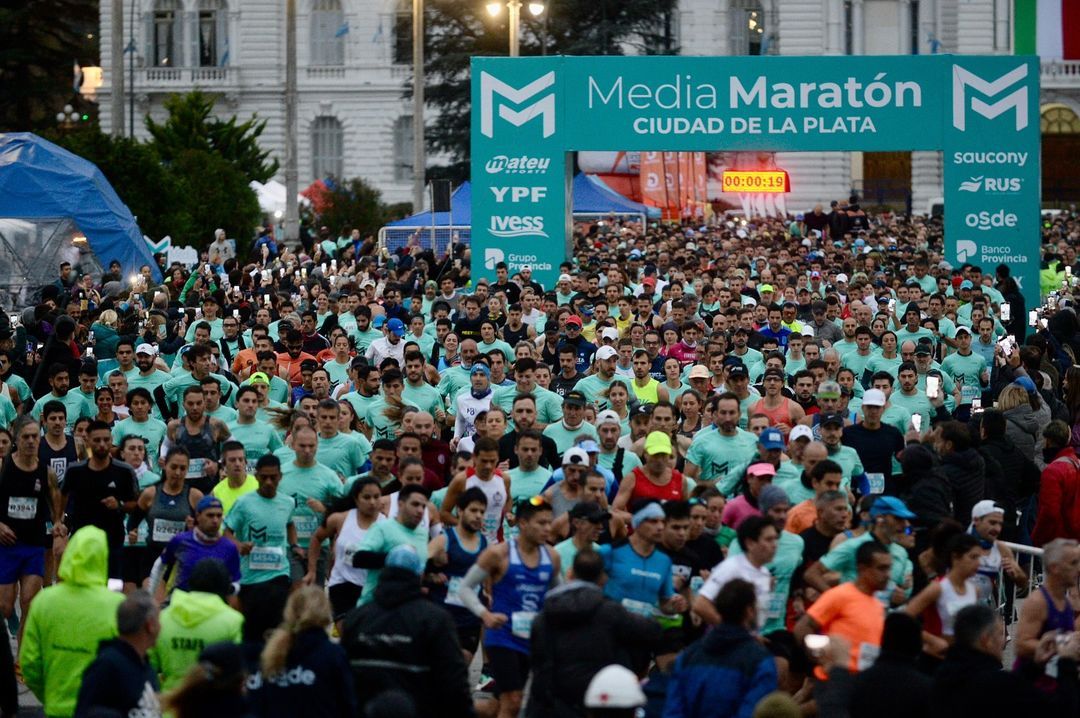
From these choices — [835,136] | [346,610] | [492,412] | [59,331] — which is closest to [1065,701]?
[346,610]

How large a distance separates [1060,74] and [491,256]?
53261mm

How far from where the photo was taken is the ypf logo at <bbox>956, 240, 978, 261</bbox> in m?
26.0

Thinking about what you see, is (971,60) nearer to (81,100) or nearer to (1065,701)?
(1065,701)

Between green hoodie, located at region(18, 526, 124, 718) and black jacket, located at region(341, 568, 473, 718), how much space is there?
109 cm

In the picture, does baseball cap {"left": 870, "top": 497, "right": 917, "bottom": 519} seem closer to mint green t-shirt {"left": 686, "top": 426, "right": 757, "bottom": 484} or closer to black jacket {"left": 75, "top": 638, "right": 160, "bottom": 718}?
mint green t-shirt {"left": 686, "top": 426, "right": 757, "bottom": 484}

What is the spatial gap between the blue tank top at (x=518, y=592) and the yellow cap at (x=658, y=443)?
2.00m

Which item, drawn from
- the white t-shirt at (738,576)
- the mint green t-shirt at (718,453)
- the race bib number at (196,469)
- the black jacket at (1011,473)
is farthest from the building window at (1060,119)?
the white t-shirt at (738,576)

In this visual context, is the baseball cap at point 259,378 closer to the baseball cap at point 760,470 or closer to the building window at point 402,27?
the baseball cap at point 760,470

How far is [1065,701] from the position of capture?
8.59 meters

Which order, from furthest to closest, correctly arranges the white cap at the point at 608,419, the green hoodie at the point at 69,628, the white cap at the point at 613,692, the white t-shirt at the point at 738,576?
the white cap at the point at 608,419 < the white t-shirt at the point at 738,576 < the green hoodie at the point at 69,628 < the white cap at the point at 613,692

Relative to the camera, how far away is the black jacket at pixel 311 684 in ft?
27.5

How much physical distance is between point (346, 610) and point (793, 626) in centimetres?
254

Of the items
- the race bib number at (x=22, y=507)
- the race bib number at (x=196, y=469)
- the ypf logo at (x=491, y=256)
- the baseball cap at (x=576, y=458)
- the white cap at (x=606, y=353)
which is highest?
the ypf logo at (x=491, y=256)

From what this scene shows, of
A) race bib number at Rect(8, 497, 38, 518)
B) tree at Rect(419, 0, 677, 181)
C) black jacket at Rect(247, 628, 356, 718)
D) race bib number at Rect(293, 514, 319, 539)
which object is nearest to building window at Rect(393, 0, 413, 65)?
tree at Rect(419, 0, 677, 181)
